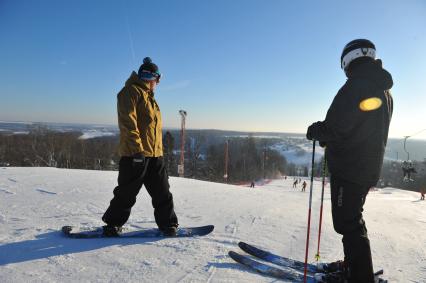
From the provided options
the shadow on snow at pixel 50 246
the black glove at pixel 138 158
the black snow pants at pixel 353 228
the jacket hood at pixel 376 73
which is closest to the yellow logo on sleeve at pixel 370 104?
the jacket hood at pixel 376 73

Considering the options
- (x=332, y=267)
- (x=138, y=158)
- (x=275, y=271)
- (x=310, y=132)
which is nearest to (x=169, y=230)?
(x=138, y=158)

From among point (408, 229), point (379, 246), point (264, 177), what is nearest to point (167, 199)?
point (379, 246)

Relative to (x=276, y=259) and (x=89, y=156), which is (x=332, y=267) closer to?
(x=276, y=259)

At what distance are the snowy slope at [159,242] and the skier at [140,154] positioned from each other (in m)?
0.28

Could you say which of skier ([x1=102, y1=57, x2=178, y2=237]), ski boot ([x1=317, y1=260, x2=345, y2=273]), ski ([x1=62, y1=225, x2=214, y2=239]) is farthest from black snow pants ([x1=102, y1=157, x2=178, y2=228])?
ski boot ([x1=317, y1=260, x2=345, y2=273])

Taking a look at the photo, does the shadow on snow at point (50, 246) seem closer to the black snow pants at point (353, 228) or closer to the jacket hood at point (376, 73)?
the black snow pants at point (353, 228)

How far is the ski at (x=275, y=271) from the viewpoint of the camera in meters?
2.51

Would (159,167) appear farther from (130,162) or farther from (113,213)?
(113,213)

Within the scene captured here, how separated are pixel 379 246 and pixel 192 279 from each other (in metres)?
2.34

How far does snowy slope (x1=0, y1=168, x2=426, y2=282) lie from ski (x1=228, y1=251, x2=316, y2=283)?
65 mm

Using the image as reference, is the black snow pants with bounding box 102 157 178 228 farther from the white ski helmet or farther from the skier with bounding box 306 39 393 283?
the white ski helmet

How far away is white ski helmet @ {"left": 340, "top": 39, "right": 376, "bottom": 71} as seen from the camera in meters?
2.47

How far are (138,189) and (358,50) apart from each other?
2263mm

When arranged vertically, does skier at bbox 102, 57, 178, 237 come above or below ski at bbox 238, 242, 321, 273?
above
